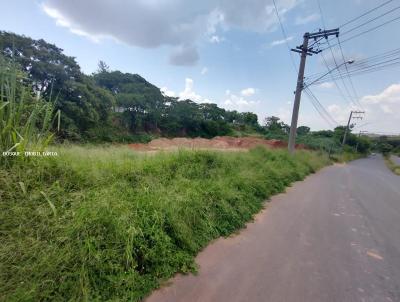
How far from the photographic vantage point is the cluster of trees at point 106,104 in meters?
12.2

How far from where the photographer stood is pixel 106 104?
55.7 feet

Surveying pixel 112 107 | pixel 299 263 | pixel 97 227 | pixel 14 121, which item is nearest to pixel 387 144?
pixel 112 107

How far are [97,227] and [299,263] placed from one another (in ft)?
8.78

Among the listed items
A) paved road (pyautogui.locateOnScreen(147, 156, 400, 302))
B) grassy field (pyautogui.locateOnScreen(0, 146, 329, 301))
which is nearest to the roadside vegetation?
grassy field (pyautogui.locateOnScreen(0, 146, 329, 301))

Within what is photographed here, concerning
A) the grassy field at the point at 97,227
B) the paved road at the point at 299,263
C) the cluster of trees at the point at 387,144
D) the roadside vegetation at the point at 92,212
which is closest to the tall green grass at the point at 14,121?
the roadside vegetation at the point at 92,212

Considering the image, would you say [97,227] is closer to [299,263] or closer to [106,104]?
[299,263]

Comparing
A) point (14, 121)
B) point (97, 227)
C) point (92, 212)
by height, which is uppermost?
point (14, 121)

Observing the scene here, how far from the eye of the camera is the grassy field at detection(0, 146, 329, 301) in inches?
71.0

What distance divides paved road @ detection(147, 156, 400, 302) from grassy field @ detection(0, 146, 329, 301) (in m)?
0.31

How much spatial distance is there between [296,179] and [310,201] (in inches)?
132

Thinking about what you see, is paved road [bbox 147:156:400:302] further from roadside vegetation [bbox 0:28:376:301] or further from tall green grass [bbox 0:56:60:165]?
tall green grass [bbox 0:56:60:165]

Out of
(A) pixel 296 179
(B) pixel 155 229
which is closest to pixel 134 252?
(B) pixel 155 229

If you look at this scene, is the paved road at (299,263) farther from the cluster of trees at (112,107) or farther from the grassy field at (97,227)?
the cluster of trees at (112,107)

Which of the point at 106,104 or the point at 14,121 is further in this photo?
the point at 106,104
